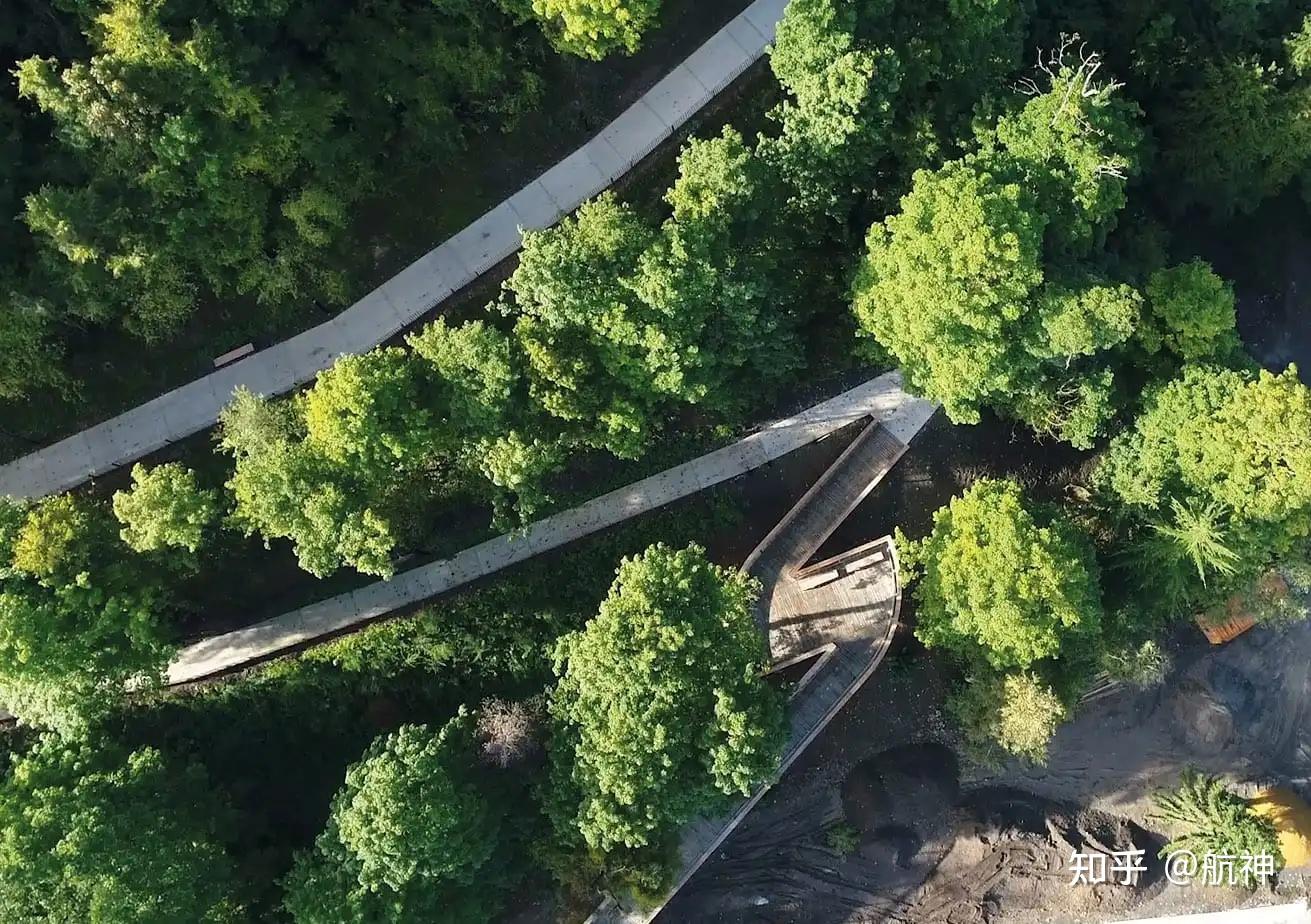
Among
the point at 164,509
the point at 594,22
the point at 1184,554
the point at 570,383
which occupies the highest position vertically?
the point at 594,22

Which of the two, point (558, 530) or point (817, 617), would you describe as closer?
point (817, 617)

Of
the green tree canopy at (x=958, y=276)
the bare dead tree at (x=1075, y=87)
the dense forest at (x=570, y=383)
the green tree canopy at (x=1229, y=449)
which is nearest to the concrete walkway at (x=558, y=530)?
the dense forest at (x=570, y=383)

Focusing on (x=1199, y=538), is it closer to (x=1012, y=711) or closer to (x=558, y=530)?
(x=1012, y=711)

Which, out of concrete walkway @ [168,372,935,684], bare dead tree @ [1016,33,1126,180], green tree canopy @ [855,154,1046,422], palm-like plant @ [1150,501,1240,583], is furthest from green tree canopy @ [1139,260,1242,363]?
concrete walkway @ [168,372,935,684]

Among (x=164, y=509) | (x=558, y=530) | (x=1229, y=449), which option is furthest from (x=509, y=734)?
(x=1229, y=449)

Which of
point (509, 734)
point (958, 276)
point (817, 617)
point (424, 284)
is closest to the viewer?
point (958, 276)

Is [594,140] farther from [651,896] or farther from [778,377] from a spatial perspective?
[651,896]

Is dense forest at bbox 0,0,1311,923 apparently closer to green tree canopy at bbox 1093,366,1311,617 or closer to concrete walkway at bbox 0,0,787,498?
green tree canopy at bbox 1093,366,1311,617
